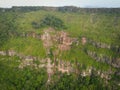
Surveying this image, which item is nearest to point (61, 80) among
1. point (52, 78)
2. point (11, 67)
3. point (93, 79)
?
point (52, 78)

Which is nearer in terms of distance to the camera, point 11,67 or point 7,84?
point 7,84

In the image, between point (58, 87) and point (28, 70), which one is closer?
point (58, 87)

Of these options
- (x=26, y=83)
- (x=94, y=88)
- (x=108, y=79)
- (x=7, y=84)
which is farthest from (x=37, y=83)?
(x=108, y=79)

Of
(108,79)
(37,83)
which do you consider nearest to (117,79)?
(108,79)

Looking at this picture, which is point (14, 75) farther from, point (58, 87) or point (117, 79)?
point (117, 79)

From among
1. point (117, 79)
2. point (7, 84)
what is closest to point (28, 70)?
point (7, 84)

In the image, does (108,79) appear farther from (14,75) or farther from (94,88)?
(14,75)

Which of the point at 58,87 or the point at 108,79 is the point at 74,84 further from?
the point at 108,79
